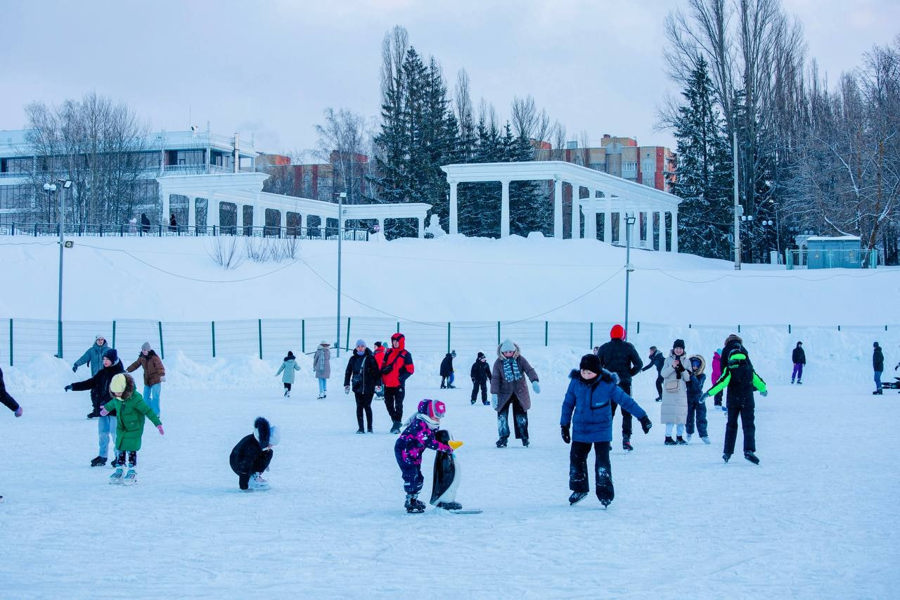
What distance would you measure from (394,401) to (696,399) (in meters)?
4.42

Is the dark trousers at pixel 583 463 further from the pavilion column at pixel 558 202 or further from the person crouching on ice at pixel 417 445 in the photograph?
the pavilion column at pixel 558 202

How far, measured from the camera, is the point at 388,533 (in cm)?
802

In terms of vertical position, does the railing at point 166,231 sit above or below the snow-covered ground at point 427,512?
above

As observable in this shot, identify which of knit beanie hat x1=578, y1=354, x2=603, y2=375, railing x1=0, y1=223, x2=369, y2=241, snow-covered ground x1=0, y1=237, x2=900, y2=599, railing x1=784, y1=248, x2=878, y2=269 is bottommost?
snow-covered ground x1=0, y1=237, x2=900, y2=599

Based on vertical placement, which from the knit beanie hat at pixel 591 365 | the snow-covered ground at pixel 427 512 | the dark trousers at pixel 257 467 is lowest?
the snow-covered ground at pixel 427 512

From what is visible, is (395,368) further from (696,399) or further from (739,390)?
(739,390)

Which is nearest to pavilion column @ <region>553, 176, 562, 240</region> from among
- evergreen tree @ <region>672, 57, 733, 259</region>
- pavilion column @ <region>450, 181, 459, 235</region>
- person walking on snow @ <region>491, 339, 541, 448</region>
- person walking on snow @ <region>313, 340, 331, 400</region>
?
pavilion column @ <region>450, 181, 459, 235</region>

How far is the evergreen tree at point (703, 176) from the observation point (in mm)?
60938

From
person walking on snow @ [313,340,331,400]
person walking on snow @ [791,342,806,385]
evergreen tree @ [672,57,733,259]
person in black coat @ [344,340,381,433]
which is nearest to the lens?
person in black coat @ [344,340,381,433]

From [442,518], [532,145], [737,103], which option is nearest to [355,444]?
[442,518]

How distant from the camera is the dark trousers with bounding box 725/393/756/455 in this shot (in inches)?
460

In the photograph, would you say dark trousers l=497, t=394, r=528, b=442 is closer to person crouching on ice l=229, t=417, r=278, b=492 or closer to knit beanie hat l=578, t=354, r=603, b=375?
person crouching on ice l=229, t=417, r=278, b=492

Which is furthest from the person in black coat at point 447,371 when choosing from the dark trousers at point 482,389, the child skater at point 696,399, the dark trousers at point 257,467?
the dark trousers at point 257,467

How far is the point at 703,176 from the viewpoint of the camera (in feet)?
206
